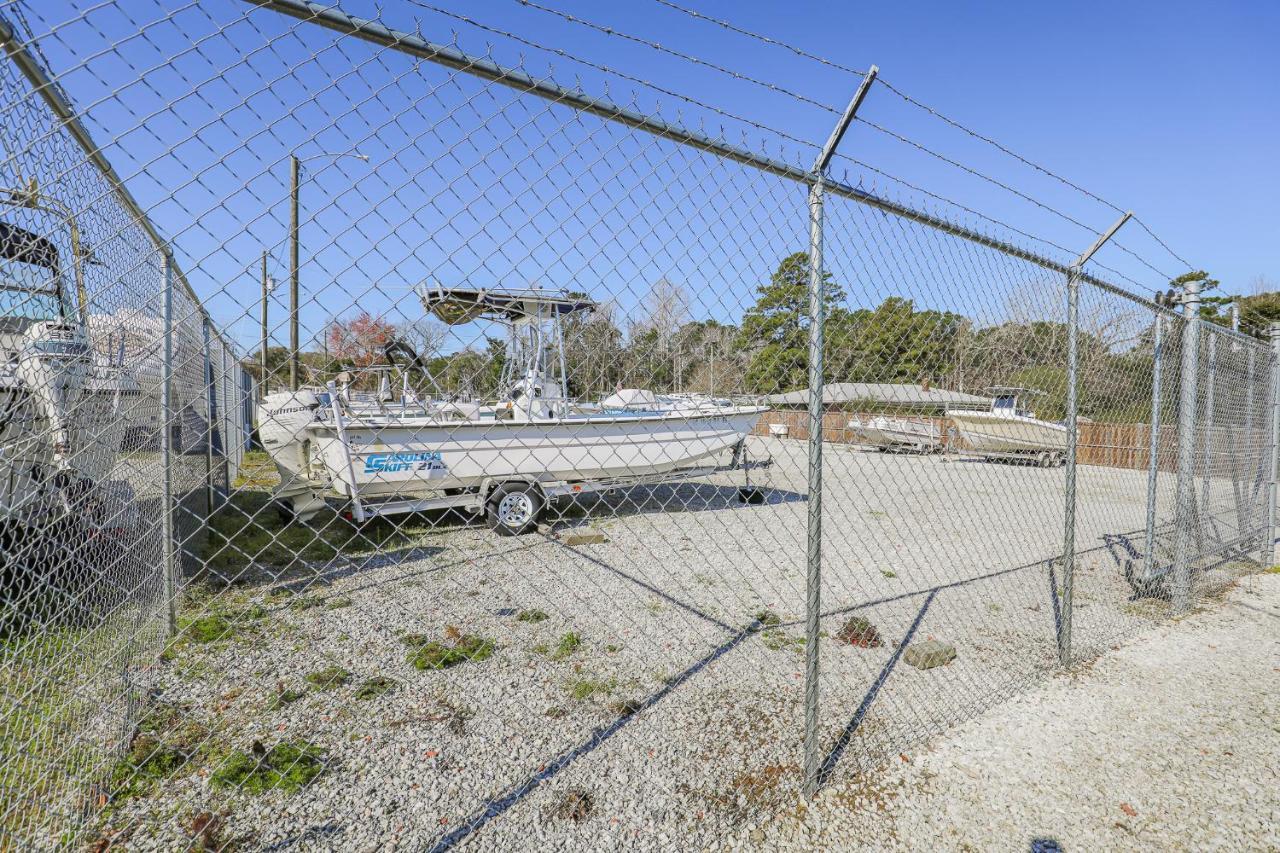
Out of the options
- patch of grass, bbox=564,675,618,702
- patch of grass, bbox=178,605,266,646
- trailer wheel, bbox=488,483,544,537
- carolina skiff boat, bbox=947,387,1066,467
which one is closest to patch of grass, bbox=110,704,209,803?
patch of grass, bbox=178,605,266,646

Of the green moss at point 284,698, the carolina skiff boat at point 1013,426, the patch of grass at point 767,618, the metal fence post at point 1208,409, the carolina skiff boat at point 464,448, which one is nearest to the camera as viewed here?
the green moss at point 284,698

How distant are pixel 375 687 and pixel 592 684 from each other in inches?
40.7

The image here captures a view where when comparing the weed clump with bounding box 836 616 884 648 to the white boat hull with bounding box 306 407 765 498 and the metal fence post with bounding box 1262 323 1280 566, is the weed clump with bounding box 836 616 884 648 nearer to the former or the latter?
the white boat hull with bounding box 306 407 765 498

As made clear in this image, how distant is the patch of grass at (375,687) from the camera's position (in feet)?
8.96

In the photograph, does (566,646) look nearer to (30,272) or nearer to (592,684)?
(592,684)

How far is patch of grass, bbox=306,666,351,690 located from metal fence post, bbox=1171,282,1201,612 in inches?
200

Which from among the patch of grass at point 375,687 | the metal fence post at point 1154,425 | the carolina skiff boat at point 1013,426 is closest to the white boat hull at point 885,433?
the carolina skiff boat at point 1013,426

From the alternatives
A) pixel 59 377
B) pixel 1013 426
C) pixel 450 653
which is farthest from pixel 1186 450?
pixel 59 377

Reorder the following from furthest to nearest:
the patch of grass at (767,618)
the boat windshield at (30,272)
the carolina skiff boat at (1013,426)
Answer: the carolina skiff boat at (1013,426) < the patch of grass at (767,618) < the boat windshield at (30,272)

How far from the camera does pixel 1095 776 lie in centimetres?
217

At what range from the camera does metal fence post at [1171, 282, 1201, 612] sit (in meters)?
3.69

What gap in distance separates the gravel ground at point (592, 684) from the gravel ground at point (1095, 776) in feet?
0.39

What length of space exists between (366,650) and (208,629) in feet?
3.38

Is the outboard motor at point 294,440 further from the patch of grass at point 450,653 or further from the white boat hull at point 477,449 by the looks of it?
the patch of grass at point 450,653
